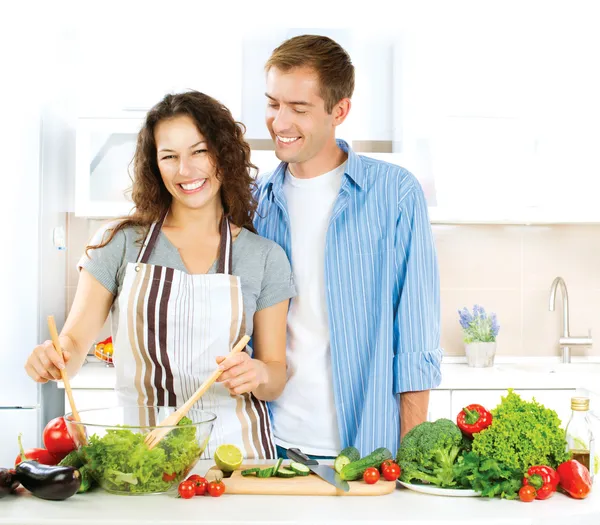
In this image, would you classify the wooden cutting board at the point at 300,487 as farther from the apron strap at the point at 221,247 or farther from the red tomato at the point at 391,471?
the apron strap at the point at 221,247

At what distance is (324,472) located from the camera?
4.70 ft

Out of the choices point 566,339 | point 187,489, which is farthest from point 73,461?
point 566,339

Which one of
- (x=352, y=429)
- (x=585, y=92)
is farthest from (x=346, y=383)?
(x=585, y=92)

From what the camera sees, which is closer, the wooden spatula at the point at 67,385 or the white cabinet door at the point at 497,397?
the wooden spatula at the point at 67,385

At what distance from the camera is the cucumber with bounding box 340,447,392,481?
1386 mm

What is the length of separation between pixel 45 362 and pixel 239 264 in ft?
1.72

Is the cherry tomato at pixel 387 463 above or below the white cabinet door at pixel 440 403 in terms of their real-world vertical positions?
above

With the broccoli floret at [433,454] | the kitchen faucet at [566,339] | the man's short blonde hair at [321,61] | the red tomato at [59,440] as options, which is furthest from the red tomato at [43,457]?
the kitchen faucet at [566,339]

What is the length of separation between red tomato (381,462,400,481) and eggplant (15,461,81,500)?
0.52 metres

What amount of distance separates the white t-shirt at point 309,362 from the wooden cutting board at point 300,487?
55cm

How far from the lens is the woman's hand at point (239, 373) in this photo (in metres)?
1.48

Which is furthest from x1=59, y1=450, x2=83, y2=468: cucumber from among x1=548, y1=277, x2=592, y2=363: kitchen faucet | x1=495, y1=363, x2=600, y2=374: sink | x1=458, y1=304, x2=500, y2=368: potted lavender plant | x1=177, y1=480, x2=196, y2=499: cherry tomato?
x1=548, y1=277, x2=592, y2=363: kitchen faucet

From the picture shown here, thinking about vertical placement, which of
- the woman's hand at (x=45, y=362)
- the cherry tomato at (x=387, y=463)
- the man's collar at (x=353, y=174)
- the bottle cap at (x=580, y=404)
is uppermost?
the man's collar at (x=353, y=174)

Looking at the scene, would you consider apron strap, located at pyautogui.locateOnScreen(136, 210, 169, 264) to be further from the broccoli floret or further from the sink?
the sink
